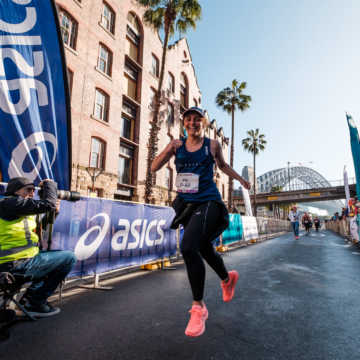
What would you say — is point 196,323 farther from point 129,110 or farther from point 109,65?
point 129,110

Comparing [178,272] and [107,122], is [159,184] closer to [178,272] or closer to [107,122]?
[107,122]

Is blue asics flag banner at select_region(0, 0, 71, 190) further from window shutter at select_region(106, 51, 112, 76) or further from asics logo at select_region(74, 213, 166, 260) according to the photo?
window shutter at select_region(106, 51, 112, 76)

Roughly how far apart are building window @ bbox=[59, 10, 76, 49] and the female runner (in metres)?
15.5

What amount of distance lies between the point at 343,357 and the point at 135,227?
414 cm

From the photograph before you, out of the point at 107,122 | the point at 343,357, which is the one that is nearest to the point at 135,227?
the point at 343,357

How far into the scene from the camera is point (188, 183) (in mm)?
2531

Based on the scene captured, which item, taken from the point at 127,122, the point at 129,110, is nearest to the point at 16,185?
the point at 127,122

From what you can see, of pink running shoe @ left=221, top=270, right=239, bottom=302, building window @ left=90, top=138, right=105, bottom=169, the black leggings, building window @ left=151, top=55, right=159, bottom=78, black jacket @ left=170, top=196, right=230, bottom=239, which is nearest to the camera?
the black leggings

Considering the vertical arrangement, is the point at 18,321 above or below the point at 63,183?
below

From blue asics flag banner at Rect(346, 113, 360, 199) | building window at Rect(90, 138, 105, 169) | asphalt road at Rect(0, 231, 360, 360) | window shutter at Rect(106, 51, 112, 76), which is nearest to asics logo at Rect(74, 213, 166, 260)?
asphalt road at Rect(0, 231, 360, 360)

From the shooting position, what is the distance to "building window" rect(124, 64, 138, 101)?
19.9m

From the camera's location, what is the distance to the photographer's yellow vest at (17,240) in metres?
2.63

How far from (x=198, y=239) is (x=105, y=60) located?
18335mm

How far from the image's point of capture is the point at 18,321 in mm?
2840
